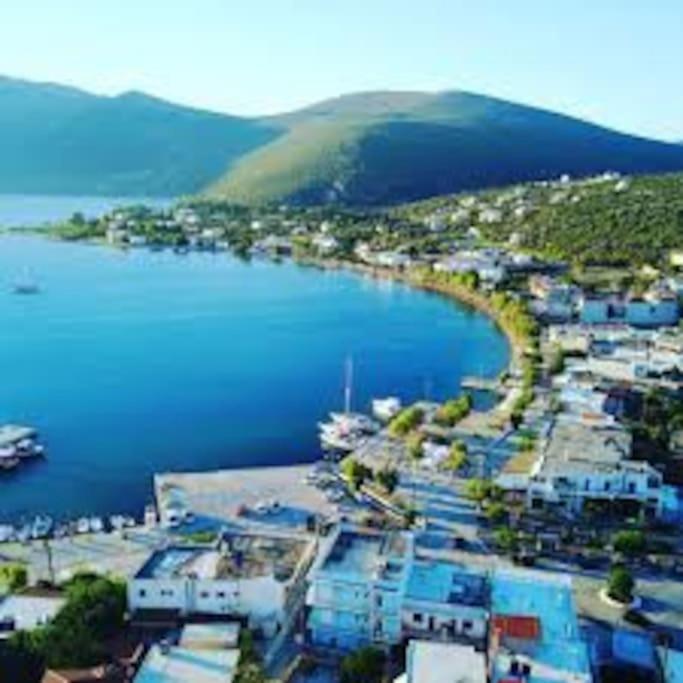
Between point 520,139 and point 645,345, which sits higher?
point 520,139

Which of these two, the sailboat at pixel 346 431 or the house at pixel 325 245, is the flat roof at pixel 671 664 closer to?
the sailboat at pixel 346 431

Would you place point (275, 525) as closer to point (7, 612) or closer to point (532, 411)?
point (7, 612)

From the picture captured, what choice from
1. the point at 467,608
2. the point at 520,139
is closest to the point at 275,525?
the point at 467,608

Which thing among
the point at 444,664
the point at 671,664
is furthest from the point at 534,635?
the point at 671,664

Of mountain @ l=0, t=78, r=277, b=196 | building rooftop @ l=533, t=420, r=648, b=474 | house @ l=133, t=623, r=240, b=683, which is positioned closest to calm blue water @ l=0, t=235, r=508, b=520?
building rooftop @ l=533, t=420, r=648, b=474

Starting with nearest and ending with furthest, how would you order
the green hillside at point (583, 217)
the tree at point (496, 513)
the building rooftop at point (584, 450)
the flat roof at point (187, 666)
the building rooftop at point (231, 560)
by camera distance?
the flat roof at point (187, 666)
the building rooftop at point (231, 560)
the tree at point (496, 513)
the building rooftop at point (584, 450)
the green hillside at point (583, 217)

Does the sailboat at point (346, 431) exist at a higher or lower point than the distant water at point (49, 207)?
lower

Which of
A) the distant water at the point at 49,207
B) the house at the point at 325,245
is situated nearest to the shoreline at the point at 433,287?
the house at the point at 325,245
